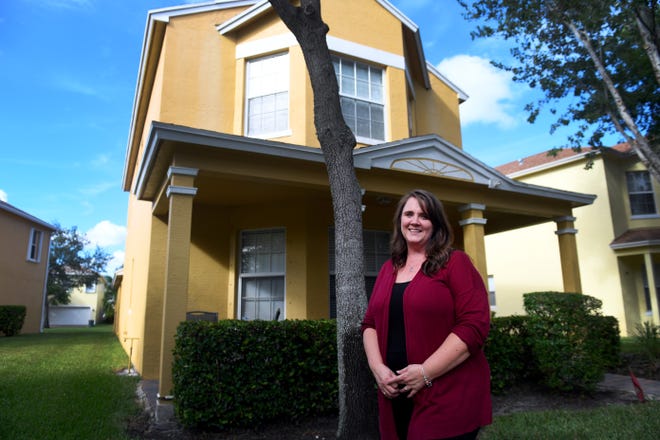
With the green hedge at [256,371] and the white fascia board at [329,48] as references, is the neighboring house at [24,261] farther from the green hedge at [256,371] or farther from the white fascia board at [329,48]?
the green hedge at [256,371]

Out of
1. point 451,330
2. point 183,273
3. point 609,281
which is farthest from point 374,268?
point 609,281

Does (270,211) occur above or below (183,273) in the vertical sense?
above

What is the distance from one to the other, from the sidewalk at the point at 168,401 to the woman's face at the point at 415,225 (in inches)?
156

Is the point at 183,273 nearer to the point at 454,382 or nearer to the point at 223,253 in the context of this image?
the point at 223,253

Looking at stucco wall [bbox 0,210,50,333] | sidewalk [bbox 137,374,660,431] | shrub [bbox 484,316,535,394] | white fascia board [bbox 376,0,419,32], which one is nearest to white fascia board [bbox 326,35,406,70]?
white fascia board [bbox 376,0,419,32]

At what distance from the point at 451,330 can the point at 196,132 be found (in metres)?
4.74

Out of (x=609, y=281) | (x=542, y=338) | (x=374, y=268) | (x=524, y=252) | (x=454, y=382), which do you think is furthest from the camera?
(x=524, y=252)

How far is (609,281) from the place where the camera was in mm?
16297

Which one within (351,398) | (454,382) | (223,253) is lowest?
(351,398)

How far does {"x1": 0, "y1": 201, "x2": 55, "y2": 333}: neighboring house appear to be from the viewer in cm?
1880

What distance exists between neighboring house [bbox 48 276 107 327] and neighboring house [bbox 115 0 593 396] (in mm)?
44003

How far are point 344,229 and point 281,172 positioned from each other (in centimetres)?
278

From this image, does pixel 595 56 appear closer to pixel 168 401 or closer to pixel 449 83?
pixel 449 83

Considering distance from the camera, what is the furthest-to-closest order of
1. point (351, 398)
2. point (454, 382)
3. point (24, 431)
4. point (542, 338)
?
1. point (542, 338)
2. point (24, 431)
3. point (351, 398)
4. point (454, 382)
